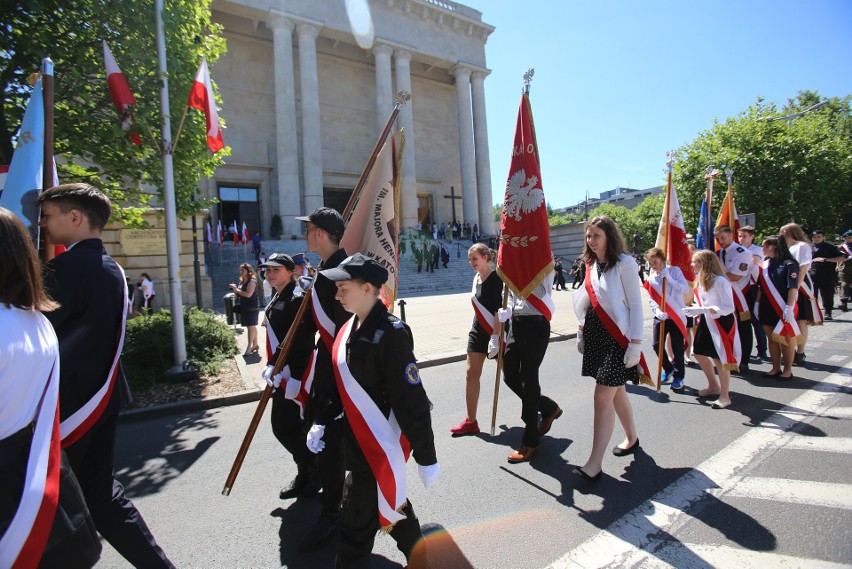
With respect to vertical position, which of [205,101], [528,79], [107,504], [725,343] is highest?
[205,101]

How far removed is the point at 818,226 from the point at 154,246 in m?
30.9

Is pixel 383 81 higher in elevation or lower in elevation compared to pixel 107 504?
higher

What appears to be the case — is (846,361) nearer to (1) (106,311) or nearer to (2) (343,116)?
(1) (106,311)

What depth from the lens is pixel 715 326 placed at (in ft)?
18.1

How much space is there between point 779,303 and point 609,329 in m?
4.55

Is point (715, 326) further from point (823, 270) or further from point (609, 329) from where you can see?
point (823, 270)

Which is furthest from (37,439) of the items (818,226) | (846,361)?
(818,226)

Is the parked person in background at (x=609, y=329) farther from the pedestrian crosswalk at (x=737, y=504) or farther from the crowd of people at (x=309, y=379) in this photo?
the pedestrian crosswalk at (x=737, y=504)

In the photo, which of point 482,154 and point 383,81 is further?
point 482,154

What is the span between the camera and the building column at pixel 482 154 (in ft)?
128

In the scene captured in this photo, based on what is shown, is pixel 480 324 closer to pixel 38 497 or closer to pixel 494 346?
pixel 494 346

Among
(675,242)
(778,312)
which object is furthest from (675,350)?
(778,312)

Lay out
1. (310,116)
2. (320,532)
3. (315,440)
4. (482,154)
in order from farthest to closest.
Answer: (482,154), (310,116), (320,532), (315,440)

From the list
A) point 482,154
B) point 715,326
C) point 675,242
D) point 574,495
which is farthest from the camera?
point 482,154
